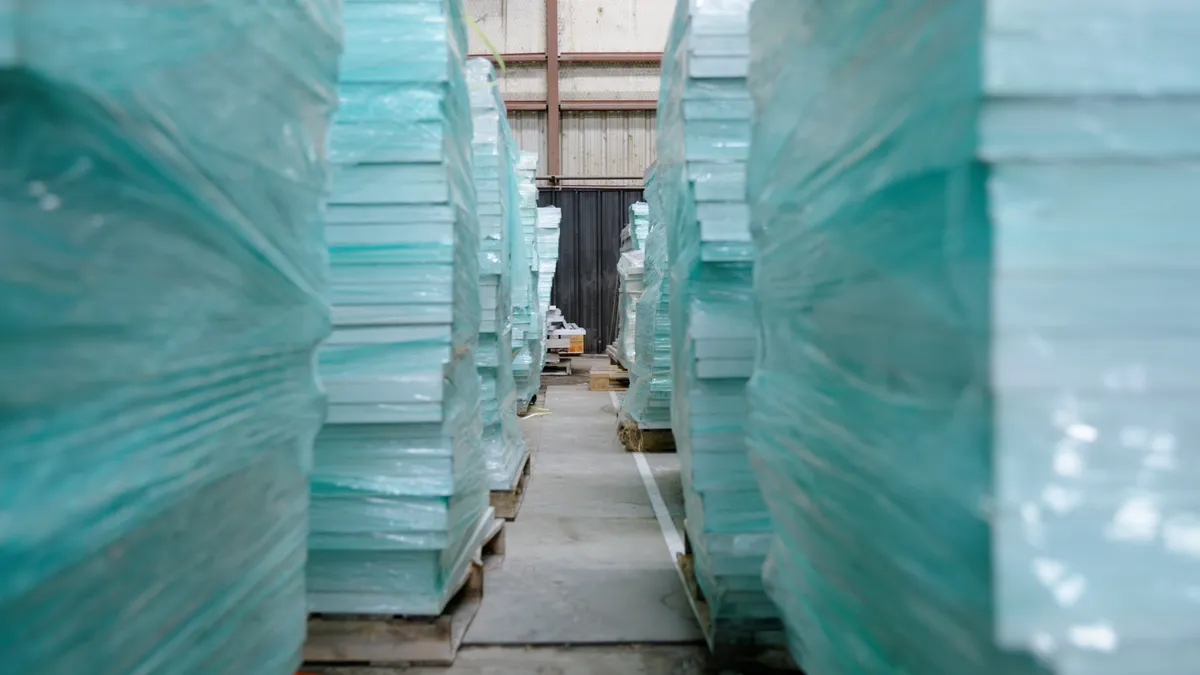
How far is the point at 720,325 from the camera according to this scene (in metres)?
2.62

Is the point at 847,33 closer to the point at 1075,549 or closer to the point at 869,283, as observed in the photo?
the point at 869,283

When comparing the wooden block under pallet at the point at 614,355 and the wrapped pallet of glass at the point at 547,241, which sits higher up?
Result: the wrapped pallet of glass at the point at 547,241

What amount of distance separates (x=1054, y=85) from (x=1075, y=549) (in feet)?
1.47

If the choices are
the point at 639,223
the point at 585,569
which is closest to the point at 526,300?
the point at 639,223

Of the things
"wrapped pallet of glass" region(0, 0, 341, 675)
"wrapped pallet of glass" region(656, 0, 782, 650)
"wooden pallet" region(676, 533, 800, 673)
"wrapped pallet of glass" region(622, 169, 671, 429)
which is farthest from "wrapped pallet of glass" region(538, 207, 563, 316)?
"wrapped pallet of glass" region(0, 0, 341, 675)

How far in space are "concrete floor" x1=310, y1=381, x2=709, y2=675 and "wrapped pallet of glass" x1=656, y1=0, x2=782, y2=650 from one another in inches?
14.1

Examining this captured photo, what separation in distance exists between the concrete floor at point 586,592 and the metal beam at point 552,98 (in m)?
8.96

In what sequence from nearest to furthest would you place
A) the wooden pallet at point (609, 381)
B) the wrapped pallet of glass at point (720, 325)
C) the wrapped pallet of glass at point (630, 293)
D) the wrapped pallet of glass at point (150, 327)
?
the wrapped pallet of glass at point (150, 327)
the wrapped pallet of glass at point (720, 325)
the wrapped pallet of glass at point (630, 293)
the wooden pallet at point (609, 381)

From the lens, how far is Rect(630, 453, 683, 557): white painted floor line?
4047mm

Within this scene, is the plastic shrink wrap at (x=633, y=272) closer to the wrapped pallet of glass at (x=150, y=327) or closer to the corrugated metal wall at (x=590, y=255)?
the corrugated metal wall at (x=590, y=255)

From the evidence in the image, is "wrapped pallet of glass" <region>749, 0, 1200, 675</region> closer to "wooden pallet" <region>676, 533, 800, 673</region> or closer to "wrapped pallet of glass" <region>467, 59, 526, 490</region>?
"wooden pallet" <region>676, 533, 800, 673</region>

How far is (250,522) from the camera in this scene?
1.19 metres

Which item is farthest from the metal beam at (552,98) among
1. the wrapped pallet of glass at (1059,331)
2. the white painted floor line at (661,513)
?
the wrapped pallet of glass at (1059,331)

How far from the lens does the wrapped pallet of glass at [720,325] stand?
2.57 metres
